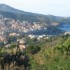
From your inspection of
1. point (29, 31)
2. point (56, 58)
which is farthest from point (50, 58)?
point (29, 31)

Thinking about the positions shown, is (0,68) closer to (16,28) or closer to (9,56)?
(9,56)

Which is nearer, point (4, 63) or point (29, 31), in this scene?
point (4, 63)

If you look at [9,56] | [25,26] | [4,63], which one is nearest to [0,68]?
[4,63]

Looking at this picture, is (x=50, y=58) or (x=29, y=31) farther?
(x=29, y=31)

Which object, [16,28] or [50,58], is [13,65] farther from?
[16,28]

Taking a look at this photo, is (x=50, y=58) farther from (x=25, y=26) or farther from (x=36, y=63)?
(x=25, y=26)

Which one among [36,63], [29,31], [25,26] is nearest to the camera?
[36,63]

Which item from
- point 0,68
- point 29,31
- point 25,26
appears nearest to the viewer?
point 0,68

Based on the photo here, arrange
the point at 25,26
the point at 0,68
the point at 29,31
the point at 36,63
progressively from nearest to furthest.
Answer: the point at 0,68
the point at 36,63
the point at 29,31
the point at 25,26
